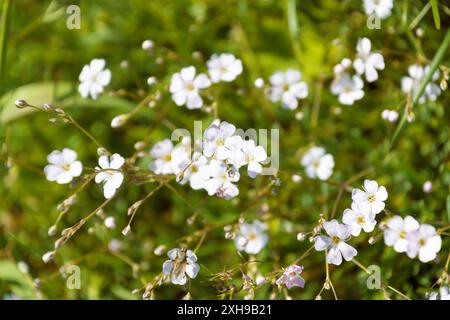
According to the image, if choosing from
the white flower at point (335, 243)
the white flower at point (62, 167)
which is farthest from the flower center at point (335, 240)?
the white flower at point (62, 167)

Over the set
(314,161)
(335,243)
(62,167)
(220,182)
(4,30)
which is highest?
(4,30)

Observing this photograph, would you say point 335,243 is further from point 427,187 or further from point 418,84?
point 418,84

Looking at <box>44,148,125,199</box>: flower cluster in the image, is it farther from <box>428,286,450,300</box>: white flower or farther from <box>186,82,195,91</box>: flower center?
<box>428,286,450,300</box>: white flower

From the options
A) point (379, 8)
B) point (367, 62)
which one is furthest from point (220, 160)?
point (379, 8)

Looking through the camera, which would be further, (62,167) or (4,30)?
(4,30)

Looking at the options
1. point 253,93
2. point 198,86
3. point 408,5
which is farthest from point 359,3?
point 198,86
